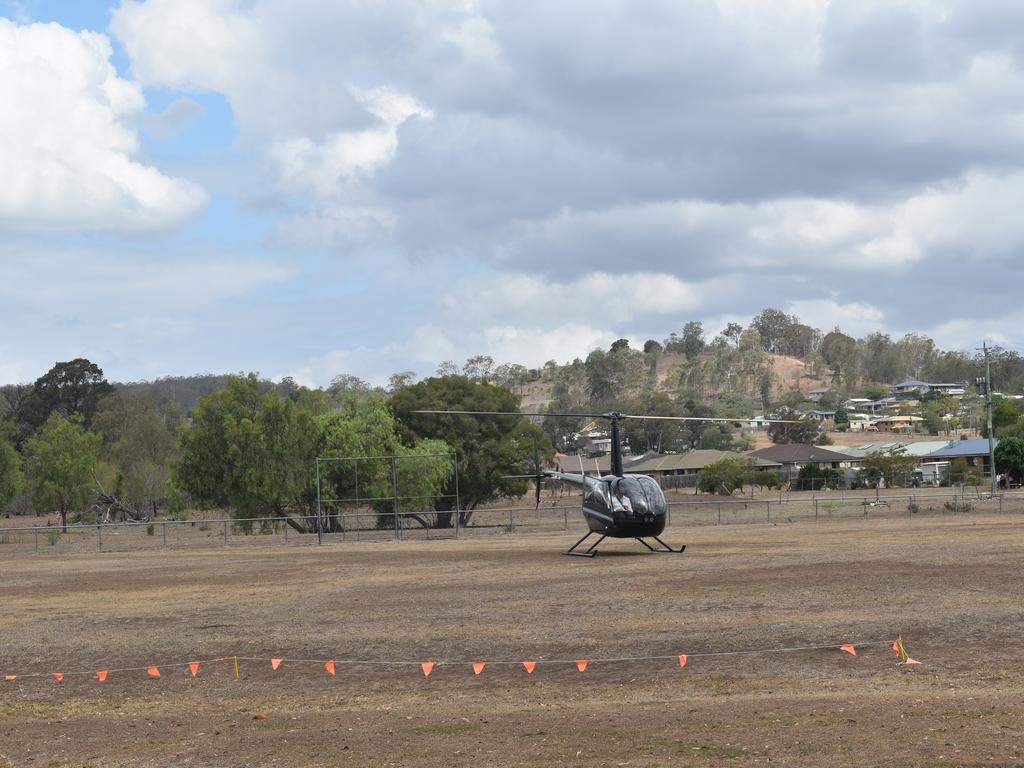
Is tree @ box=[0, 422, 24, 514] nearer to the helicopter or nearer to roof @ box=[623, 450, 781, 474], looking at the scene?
the helicopter

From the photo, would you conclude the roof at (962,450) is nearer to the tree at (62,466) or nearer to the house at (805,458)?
the house at (805,458)

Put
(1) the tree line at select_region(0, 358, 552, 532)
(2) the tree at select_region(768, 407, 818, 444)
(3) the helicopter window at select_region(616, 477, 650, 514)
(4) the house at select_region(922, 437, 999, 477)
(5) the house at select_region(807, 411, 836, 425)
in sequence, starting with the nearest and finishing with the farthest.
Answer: (3) the helicopter window at select_region(616, 477, 650, 514), (1) the tree line at select_region(0, 358, 552, 532), (4) the house at select_region(922, 437, 999, 477), (2) the tree at select_region(768, 407, 818, 444), (5) the house at select_region(807, 411, 836, 425)

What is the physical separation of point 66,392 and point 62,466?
52.3m

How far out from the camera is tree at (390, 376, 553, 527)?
7081 cm

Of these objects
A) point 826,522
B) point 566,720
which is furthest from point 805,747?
point 826,522

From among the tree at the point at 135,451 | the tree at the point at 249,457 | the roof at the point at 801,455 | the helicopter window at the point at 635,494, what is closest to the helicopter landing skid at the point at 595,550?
the helicopter window at the point at 635,494

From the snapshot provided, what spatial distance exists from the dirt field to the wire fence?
2214cm

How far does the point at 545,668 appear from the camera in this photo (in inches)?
618

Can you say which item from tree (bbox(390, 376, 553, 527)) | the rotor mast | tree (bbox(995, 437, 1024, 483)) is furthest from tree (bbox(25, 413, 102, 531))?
tree (bbox(995, 437, 1024, 483))

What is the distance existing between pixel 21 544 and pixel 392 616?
43.6 meters

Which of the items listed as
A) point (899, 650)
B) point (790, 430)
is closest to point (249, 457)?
point (899, 650)

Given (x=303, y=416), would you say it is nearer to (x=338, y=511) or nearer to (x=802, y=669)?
(x=338, y=511)

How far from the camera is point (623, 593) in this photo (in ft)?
77.1

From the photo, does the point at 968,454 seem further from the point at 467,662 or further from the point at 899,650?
the point at 467,662
